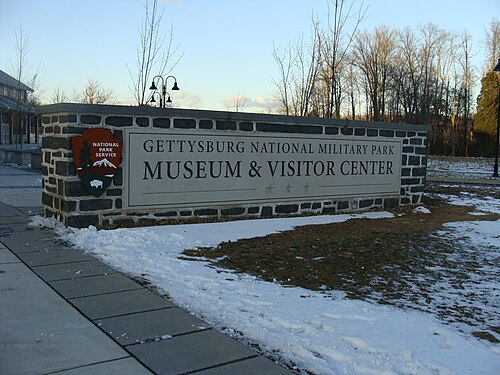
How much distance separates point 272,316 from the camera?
3.95 metres

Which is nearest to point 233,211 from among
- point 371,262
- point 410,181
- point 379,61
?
point 371,262

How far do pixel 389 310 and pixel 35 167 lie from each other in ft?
65.7

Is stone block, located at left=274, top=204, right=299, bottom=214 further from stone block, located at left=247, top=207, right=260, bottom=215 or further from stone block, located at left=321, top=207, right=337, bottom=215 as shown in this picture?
stone block, located at left=321, top=207, right=337, bottom=215

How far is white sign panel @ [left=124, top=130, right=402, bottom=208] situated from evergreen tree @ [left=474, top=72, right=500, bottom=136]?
34.0m

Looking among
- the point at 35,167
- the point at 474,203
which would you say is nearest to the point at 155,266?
the point at 474,203

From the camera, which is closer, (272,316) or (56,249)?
(272,316)

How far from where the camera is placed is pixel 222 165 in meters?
8.64

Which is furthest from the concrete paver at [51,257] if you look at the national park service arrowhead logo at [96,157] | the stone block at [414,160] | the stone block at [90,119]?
the stone block at [414,160]

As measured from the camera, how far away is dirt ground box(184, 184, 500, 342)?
4.51 m

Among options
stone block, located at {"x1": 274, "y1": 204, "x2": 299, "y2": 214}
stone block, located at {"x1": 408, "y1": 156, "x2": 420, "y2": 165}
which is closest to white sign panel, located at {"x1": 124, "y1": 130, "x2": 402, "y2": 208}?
stone block, located at {"x1": 274, "y1": 204, "x2": 299, "y2": 214}

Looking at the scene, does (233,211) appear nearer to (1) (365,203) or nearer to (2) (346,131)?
(2) (346,131)

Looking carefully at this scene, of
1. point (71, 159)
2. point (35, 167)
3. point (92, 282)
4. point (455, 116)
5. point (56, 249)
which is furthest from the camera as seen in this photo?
point (455, 116)

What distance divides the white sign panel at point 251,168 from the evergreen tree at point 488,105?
3405 centimetres

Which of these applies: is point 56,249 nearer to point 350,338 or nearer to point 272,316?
point 272,316
